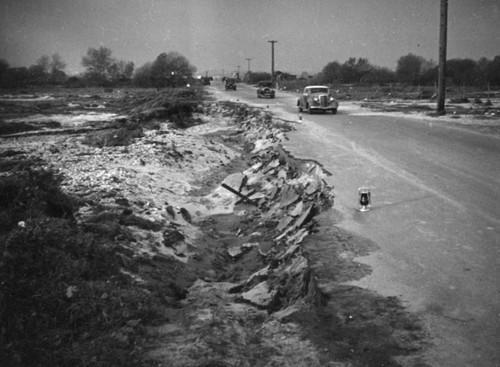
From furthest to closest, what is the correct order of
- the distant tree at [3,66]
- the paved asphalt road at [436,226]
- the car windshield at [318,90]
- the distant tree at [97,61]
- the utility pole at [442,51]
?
the distant tree at [97,61]
the distant tree at [3,66]
the car windshield at [318,90]
the utility pole at [442,51]
the paved asphalt road at [436,226]

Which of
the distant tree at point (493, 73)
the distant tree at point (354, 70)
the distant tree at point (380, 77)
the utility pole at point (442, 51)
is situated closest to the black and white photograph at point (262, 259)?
the utility pole at point (442, 51)

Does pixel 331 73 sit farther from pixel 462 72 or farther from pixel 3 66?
pixel 3 66

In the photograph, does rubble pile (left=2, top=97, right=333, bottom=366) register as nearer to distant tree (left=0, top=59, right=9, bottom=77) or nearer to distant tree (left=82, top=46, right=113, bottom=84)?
distant tree (left=0, top=59, right=9, bottom=77)

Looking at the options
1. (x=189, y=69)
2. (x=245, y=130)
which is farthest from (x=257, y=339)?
(x=189, y=69)

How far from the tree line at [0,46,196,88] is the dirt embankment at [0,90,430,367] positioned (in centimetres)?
6841

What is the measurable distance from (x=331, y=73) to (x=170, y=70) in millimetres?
32808

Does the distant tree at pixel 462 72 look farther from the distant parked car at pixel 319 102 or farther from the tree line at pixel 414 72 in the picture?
the distant parked car at pixel 319 102

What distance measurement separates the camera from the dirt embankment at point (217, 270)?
324cm

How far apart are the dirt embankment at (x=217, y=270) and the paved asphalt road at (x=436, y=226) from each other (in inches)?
10.4

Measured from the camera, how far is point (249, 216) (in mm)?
7820

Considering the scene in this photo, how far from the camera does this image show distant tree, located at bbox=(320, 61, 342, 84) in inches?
2926

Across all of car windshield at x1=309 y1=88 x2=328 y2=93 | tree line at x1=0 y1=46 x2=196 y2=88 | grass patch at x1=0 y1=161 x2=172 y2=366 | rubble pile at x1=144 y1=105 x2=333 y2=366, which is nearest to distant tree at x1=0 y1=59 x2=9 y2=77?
tree line at x1=0 y1=46 x2=196 y2=88

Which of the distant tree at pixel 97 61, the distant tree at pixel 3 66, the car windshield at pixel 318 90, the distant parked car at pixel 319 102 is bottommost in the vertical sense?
the distant parked car at pixel 319 102

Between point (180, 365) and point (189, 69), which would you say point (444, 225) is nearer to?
point (180, 365)
